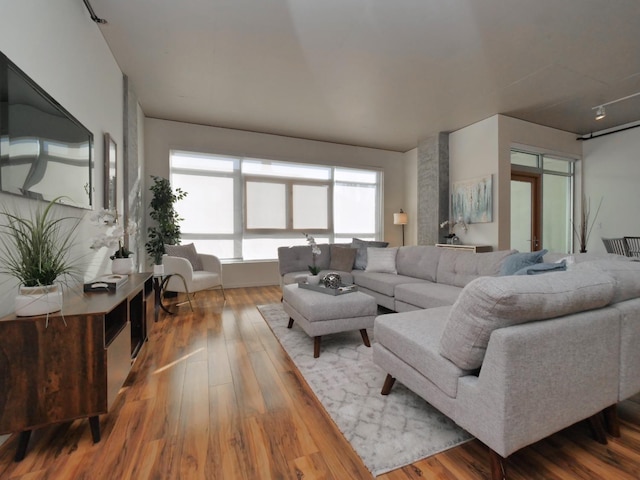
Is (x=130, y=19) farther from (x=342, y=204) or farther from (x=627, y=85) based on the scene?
(x=627, y=85)

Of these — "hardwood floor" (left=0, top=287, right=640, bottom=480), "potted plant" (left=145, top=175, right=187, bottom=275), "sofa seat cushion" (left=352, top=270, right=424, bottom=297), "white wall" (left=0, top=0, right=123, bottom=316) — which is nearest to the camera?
"hardwood floor" (left=0, top=287, right=640, bottom=480)

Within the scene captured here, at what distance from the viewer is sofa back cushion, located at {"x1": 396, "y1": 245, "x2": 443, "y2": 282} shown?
345 centimetres

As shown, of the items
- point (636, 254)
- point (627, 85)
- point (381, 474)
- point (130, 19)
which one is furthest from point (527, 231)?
point (130, 19)

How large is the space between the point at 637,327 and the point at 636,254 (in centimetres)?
418

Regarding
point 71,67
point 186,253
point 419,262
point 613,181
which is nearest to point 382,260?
point 419,262

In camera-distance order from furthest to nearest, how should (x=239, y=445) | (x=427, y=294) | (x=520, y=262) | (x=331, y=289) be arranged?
(x=427, y=294), (x=331, y=289), (x=520, y=262), (x=239, y=445)

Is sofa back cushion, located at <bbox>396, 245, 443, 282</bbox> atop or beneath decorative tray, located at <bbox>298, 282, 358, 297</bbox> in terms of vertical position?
atop

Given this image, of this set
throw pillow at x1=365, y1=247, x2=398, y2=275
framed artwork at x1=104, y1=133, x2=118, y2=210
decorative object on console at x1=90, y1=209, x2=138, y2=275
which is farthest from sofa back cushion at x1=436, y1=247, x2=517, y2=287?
framed artwork at x1=104, y1=133, x2=118, y2=210

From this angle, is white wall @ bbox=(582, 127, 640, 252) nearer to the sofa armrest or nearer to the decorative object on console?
the sofa armrest

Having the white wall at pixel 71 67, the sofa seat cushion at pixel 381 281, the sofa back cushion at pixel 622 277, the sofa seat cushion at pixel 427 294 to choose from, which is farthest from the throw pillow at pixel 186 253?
the sofa back cushion at pixel 622 277

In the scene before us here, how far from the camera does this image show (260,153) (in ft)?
17.4

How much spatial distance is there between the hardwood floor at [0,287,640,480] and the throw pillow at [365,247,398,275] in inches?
86.6

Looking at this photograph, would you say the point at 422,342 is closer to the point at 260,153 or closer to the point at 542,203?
the point at 260,153

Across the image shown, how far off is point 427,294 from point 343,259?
Answer: 160 centimetres
